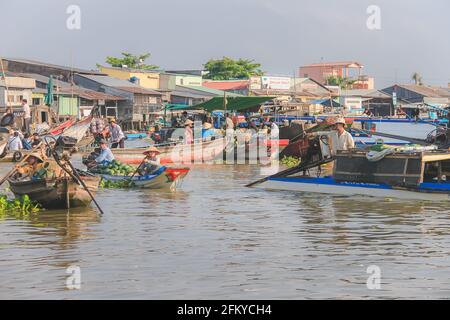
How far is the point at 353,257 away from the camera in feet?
42.0

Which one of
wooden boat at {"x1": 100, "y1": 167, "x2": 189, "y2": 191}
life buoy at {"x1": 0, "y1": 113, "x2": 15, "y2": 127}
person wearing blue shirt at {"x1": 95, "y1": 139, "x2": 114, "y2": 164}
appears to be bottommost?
wooden boat at {"x1": 100, "y1": 167, "x2": 189, "y2": 191}

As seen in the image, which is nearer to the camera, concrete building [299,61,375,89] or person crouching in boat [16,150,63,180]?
person crouching in boat [16,150,63,180]

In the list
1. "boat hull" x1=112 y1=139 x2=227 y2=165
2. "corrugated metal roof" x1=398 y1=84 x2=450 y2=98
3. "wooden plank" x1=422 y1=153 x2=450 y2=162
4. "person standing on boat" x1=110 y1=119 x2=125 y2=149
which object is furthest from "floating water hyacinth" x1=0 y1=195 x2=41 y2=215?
"corrugated metal roof" x1=398 y1=84 x2=450 y2=98

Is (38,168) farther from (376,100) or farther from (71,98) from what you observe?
(376,100)

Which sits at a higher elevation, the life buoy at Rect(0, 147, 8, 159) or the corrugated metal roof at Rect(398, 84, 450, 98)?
the corrugated metal roof at Rect(398, 84, 450, 98)

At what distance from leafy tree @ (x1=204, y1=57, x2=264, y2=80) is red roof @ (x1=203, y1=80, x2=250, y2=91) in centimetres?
913

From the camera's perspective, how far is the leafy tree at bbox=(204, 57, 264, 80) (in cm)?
8569

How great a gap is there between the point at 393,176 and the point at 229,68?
222 feet

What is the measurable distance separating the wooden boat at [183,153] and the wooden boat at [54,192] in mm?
10802

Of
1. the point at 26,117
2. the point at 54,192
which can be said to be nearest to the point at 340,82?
the point at 26,117

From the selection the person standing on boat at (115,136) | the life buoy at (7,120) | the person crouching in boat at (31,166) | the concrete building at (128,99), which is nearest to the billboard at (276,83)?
the concrete building at (128,99)

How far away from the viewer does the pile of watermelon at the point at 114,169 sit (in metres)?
22.2

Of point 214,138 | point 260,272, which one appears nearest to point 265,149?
point 214,138

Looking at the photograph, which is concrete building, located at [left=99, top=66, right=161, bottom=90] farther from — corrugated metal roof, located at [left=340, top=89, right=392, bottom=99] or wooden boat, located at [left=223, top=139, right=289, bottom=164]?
wooden boat, located at [left=223, top=139, right=289, bottom=164]
